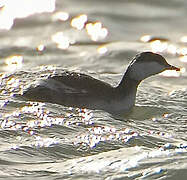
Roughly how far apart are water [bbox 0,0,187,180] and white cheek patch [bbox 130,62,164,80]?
12.1 inches

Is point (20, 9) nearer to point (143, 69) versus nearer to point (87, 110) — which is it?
point (143, 69)

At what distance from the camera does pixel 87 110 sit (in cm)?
1116

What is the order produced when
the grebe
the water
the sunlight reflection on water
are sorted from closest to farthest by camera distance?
1. the water
2. the grebe
3. the sunlight reflection on water

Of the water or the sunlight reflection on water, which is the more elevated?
the sunlight reflection on water

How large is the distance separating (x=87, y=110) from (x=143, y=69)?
1346 mm

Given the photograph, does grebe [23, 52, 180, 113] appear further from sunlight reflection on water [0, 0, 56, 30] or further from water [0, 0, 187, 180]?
sunlight reflection on water [0, 0, 56, 30]

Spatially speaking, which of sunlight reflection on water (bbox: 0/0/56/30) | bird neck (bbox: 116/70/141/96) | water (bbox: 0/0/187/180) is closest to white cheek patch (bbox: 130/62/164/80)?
bird neck (bbox: 116/70/141/96)

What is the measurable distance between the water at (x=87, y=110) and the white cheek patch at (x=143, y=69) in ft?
1.01

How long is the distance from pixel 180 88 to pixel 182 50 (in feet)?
6.37

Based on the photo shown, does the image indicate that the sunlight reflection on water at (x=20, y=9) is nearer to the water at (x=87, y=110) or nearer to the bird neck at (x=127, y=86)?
the water at (x=87, y=110)

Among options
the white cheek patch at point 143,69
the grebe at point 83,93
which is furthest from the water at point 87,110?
the white cheek patch at point 143,69

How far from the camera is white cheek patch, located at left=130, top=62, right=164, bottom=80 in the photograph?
39.6 ft

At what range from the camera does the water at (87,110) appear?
8.31 m

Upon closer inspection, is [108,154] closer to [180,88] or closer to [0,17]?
[180,88]
